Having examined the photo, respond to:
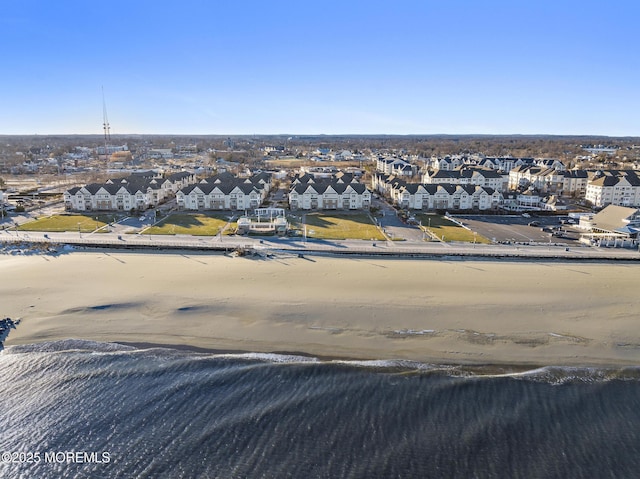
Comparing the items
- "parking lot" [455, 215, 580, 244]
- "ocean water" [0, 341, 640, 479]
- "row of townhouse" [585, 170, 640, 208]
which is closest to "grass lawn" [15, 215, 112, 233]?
"ocean water" [0, 341, 640, 479]

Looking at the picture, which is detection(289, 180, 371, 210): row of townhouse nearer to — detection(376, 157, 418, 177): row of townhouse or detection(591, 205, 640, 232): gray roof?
detection(591, 205, 640, 232): gray roof

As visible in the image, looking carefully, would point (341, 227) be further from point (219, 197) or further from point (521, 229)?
point (521, 229)

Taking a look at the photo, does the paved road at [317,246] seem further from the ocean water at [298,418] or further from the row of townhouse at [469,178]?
the row of townhouse at [469,178]

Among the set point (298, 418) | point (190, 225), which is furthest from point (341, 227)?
point (298, 418)

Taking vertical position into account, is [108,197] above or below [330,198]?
above

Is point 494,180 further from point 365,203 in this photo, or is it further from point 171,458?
point 171,458

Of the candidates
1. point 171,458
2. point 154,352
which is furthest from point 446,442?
point 154,352
